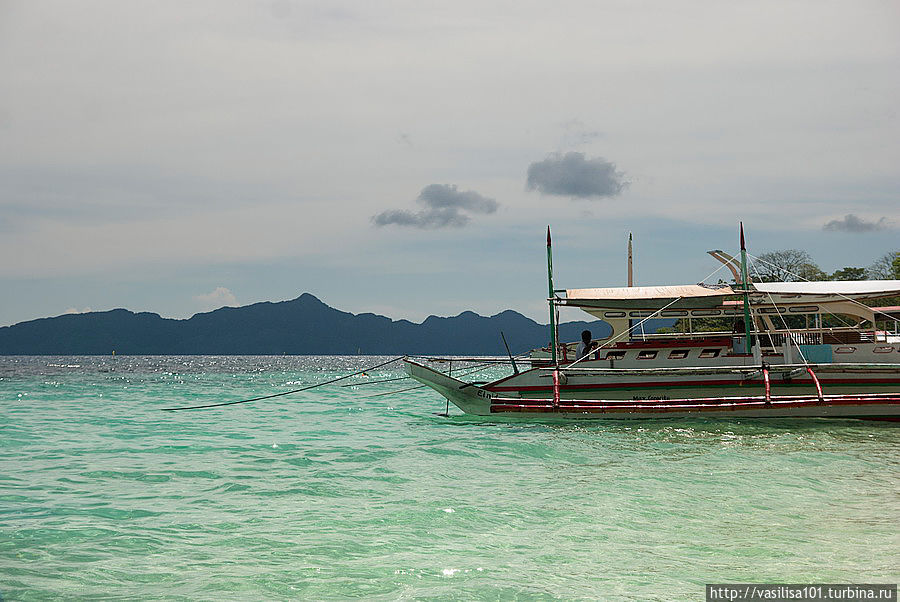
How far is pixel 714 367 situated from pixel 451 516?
513 inches

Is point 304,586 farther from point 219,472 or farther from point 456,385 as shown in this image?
point 456,385

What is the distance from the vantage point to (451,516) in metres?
8.96

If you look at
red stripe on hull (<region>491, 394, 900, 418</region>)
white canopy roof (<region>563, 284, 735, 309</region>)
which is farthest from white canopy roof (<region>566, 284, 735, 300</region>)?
red stripe on hull (<region>491, 394, 900, 418</region>)

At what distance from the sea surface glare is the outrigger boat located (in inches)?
59.0

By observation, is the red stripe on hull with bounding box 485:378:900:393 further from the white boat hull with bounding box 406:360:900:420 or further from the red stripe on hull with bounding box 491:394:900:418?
the red stripe on hull with bounding box 491:394:900:418

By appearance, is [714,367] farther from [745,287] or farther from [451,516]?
[451,516]

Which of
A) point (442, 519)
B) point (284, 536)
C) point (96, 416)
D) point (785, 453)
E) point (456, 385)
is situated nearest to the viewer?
point (284, 536)

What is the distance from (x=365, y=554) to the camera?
738 cm

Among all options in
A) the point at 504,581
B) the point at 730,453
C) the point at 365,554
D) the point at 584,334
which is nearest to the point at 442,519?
the point at 365,554

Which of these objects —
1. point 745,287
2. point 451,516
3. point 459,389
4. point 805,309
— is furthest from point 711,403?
point 451,516

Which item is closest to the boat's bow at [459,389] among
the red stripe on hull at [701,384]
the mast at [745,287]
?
the red stripe on hull at [701,384]

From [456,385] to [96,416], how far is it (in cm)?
1396

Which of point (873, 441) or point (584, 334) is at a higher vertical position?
point (584, 334)

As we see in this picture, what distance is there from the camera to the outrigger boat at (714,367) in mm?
18781
